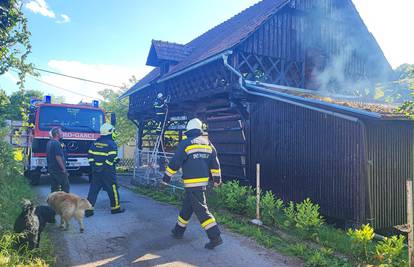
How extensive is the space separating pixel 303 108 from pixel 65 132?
295 inches

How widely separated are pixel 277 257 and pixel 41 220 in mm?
3462

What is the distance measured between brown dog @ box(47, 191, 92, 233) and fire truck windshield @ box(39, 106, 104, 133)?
566 centimetres

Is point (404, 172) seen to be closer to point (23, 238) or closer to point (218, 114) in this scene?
point (218, 114)

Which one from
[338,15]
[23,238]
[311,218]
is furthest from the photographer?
[338,15]

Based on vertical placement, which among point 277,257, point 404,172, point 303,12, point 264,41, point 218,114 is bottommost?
point 277,257

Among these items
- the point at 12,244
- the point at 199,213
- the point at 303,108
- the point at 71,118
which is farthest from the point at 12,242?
the point at 71,118

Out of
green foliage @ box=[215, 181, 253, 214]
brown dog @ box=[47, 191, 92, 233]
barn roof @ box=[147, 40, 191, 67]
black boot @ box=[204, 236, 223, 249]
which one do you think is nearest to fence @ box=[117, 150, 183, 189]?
green foliage @ box=[215, 181, 253, 214]

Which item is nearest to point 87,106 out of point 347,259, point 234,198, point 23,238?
point 234,198

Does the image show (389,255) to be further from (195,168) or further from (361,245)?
(195,168)

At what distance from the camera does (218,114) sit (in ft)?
38.8

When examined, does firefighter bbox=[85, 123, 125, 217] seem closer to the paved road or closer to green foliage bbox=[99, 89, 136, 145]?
the paved road

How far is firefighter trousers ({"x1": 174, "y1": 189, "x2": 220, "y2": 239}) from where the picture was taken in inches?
194

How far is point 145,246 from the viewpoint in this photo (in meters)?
5.08

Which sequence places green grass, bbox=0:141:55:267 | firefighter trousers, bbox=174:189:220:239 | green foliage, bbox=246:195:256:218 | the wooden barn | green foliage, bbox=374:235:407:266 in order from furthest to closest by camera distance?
green foliage, bbox=246:195:256:218 → the wooden barn → firefighter trousers, bbox=174:189:220:239 → green foliage, bbox=374:235:407:266 → green grass, bbox=0:141:55:267
